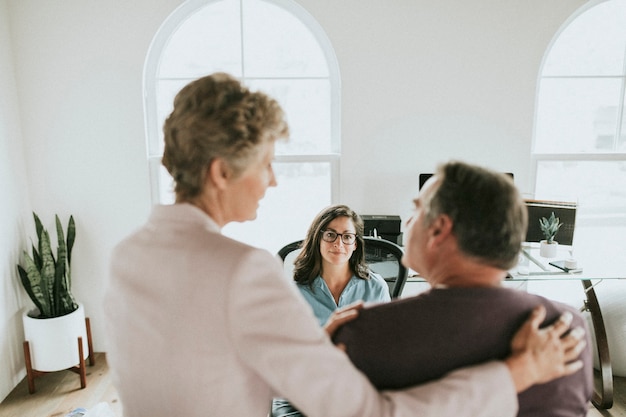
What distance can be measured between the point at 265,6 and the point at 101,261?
207cm

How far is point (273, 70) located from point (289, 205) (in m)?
0.95

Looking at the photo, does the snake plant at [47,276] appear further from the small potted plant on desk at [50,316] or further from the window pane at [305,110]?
A: the window pane at [305,110]

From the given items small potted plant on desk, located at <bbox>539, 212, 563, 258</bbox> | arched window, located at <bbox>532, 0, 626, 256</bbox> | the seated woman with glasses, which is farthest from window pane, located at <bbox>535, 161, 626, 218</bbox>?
the seated woman with glasses

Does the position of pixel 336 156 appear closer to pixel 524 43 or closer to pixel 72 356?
pixel 524 43

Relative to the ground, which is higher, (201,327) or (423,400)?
(201,327)

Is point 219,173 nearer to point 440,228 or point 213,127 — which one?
point 213,127

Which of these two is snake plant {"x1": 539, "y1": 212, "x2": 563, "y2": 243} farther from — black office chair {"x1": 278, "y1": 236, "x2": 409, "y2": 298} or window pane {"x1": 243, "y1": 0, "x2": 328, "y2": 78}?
window pane {"x1": 243, "y1": 0, "x2": 328, "y2": 78}

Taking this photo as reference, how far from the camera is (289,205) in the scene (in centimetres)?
370

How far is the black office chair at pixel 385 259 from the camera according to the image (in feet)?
8.00

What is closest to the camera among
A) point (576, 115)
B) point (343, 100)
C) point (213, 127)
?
point (213, 127)

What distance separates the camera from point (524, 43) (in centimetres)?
338

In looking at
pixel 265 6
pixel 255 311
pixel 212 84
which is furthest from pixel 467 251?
pixel 265 6

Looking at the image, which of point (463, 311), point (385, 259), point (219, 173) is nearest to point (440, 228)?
point (463, 311)

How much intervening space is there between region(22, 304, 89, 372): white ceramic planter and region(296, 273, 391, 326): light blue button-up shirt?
1699 mm
